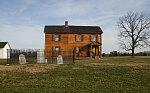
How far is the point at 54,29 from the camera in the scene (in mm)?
32375

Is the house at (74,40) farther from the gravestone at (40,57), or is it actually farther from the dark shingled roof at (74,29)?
the gravestone at (40,57)

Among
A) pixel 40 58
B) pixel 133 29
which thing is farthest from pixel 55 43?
pixel 133 29

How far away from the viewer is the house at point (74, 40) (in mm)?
31422

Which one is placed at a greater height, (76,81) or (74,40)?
(74,40)

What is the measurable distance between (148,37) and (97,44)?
46.2 ft

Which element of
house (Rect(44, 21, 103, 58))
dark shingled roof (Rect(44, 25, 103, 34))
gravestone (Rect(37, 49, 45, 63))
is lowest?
gravestone (Rect(37, 49, 45, 63))

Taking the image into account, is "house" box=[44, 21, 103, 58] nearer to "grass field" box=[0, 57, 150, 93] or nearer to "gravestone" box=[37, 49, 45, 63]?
"gravestone" box=[37, 49, 45, 63]

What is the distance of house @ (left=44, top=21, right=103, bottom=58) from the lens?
31422 mm

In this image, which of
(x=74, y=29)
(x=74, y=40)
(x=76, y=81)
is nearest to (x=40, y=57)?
(x=76, y=81)

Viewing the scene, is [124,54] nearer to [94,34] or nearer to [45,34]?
[94,34]

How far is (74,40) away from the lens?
32125 millimetres

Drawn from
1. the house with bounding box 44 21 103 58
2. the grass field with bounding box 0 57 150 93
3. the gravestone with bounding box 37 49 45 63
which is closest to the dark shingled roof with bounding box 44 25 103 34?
the house with bounding box 44 21 103 58

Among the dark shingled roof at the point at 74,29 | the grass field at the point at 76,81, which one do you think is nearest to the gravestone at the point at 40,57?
the grass field at the point at 76,81

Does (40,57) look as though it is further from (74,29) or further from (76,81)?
(74,29)
